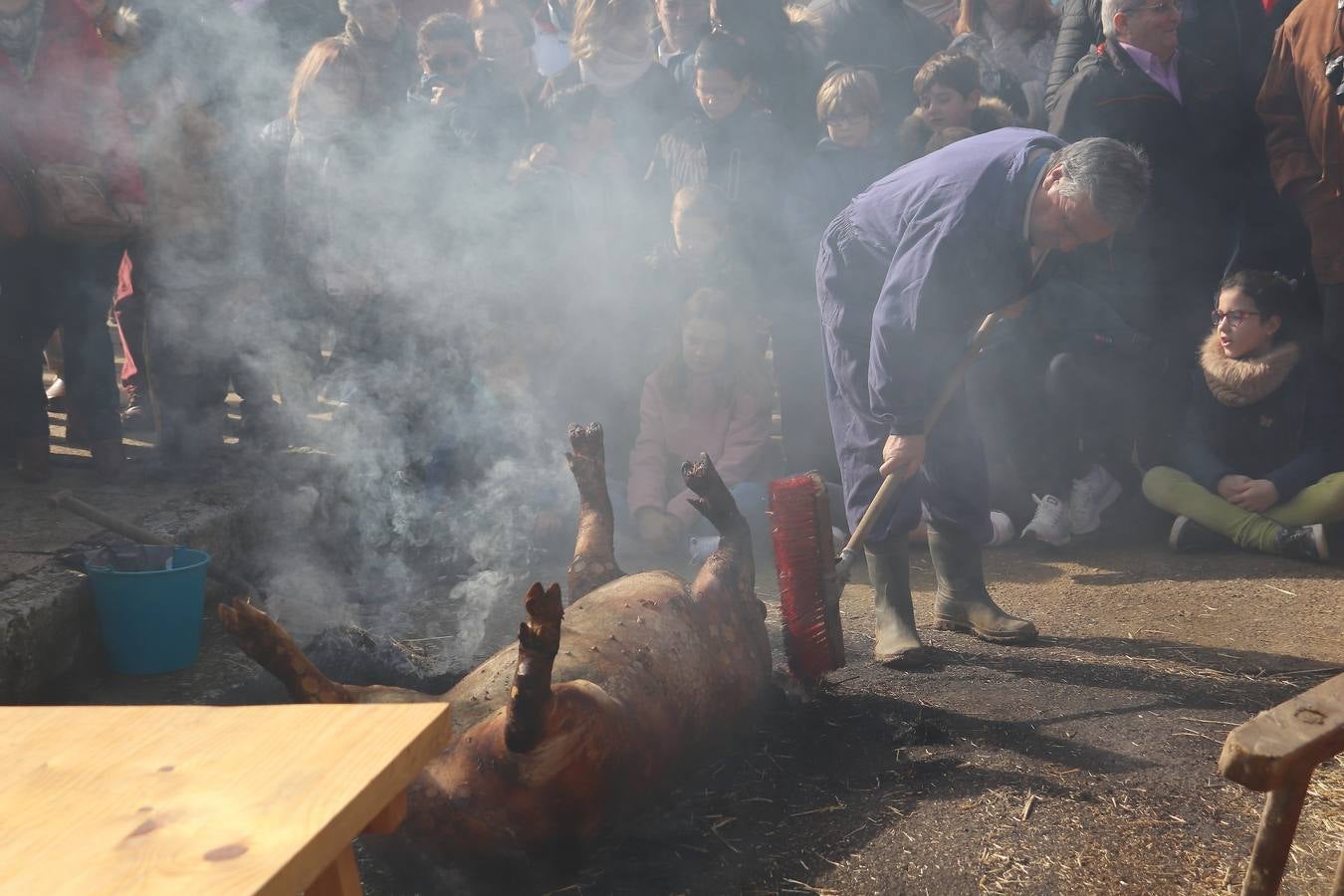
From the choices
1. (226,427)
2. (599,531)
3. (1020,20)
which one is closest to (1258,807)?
(599,531)

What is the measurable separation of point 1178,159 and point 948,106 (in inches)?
47.3

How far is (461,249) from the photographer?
6.20 metres

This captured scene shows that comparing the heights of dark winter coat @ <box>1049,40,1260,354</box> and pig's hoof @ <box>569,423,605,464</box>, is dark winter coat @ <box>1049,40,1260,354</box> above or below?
above

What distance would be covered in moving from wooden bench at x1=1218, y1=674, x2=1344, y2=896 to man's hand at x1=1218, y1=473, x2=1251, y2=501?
358cm

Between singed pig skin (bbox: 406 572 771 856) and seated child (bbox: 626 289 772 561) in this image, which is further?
seated child (bbox: 626 289 772 561)

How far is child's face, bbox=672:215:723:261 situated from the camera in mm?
5930

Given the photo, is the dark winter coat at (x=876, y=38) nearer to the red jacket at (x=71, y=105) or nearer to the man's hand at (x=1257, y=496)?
the man's hand at (x=1257, y=496)

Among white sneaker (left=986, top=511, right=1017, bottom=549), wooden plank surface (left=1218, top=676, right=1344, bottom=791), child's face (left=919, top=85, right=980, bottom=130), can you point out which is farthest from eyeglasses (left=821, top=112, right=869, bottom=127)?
wooden plank surface (left=1218, top=676, right=1344, bottom=791)

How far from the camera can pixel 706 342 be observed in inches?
231

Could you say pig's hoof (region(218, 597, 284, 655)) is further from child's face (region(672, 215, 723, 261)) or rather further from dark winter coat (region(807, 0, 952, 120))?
dark winter coat (region(807, 0, 952, 120))

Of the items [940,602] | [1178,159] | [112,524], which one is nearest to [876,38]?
[1178,159]

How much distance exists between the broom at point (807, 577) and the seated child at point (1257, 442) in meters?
2.52

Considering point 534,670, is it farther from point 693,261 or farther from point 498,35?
point 498,35

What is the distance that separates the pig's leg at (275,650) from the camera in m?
2.36
